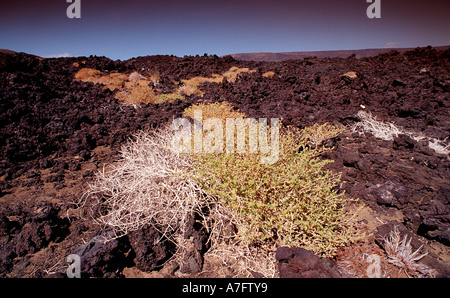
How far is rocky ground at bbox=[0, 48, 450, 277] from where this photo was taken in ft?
7.11

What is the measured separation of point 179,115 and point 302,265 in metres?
4.63

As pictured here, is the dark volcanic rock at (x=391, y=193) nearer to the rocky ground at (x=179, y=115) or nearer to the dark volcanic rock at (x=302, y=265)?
the rocky ground at (x=179, y=115)

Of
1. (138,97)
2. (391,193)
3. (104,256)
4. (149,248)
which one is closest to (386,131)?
(391,193)

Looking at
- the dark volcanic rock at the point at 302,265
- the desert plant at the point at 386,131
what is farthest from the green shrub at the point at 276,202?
the desert plant at the point at 386,131

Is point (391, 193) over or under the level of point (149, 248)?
over

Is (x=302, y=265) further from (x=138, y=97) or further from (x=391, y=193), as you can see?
(x=138, y=97)

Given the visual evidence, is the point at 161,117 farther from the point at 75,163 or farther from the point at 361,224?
the point at 361,224

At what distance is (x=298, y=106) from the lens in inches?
237

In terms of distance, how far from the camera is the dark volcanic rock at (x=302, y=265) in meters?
1.77

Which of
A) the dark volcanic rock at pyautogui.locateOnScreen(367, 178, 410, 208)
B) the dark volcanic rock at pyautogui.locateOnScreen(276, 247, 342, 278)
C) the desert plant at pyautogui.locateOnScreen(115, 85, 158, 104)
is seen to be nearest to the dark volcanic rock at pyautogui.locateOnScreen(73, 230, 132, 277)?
the dark volcanic rock at pyautogui.locateOnScreen(276, 247, 342, 278)

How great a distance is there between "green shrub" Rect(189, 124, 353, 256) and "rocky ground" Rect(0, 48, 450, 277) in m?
0.23

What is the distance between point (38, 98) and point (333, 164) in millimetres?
7719

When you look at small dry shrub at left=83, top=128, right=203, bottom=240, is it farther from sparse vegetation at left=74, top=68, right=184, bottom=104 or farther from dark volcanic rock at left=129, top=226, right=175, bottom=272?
sparse vegetation at left=74, top=68, right=184, bottom=104

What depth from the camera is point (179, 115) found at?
5.64m
